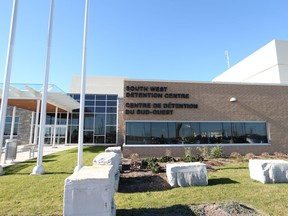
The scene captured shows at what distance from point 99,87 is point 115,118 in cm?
1144

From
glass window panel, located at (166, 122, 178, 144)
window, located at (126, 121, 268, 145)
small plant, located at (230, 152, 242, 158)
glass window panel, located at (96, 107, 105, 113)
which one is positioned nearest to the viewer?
small plant, located at (230, 152, 242, 158)

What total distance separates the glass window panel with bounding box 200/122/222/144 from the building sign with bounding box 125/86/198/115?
170 cm

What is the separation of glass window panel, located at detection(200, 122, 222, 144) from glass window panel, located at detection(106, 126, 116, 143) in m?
16.8

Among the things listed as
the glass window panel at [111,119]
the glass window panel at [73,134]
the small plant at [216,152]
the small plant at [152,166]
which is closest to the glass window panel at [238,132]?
the small plant at [216,152]

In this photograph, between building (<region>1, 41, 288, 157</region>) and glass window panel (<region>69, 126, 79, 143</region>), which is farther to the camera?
glass window panel (<region>69, 126, 79, 143</region>)

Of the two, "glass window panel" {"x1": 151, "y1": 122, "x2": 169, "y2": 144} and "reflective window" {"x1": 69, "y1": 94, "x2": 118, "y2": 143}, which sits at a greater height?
"reflective window" {"x1": 69, "y1": 94, "x2": 118, "y2": 143}

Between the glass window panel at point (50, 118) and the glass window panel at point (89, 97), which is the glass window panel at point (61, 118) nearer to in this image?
the glass window panel at point (50, 118)

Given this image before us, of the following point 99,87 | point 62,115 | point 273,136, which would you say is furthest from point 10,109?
point 273,136

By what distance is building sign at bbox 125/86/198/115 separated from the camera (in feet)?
53.0

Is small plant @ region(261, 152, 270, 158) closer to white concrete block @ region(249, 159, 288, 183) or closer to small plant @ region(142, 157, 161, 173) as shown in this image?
white concrete block @ region(249, 159, 288, 183)

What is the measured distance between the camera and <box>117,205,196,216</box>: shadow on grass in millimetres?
5180

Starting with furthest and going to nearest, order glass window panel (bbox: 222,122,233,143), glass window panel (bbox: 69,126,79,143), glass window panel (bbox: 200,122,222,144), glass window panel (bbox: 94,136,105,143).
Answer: glass window panel (bbox: 69,126,79,143) < glass window panel (bbox: 94,136,105,143) < glass window panel (bbox: 222,122,233,143) < glass window panel (bbox: 200,122,222,144)

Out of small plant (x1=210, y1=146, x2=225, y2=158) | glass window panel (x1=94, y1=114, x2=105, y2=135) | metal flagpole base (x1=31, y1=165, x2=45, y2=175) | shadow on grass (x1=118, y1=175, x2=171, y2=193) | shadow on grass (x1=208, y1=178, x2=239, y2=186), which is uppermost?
glass window panel (x1=94, y1=114, x2=105, y2=135)

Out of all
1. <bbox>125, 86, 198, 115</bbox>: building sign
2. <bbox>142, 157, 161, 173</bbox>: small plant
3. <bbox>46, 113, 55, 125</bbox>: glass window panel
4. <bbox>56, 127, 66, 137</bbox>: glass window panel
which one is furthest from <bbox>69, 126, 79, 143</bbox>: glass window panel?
<bbox>142, 157, 161, 173</bbox>: small plant
